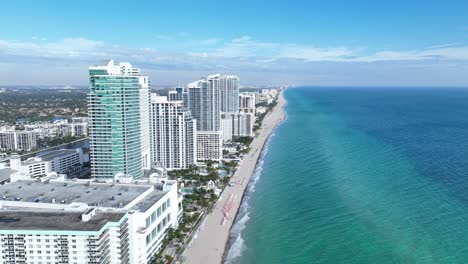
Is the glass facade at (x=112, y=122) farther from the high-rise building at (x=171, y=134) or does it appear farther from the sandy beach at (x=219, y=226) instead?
the high-rise building at (x=171, y=134)

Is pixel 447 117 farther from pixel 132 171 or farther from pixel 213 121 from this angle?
pixel 132 171

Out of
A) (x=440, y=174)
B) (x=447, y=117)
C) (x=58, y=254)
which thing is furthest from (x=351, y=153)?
(x=447, y=117)

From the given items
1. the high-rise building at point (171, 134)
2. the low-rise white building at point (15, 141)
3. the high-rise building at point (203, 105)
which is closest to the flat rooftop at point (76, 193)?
the high-rise building at point (171, 134)

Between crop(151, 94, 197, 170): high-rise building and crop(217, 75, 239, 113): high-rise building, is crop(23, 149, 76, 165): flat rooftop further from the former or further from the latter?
crop(217, 75, 239, 113): high-rise building

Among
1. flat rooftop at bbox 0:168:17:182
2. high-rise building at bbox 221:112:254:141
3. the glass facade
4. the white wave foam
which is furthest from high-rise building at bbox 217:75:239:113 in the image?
flat rooftop at bbox 0:168:17:182

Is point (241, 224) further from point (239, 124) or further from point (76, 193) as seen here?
point (239, 124)

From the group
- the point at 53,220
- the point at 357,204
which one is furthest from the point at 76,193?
the point at 357,204
